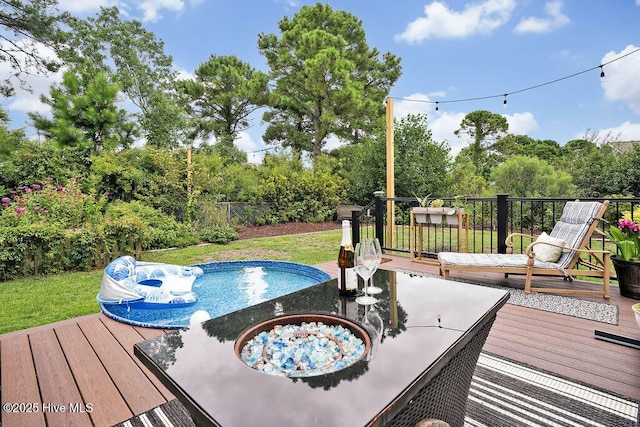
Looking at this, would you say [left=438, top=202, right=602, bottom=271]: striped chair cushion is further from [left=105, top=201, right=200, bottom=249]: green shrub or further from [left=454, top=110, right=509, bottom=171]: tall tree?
[left=454, top=110, right=509, bottom=171]: tall tree

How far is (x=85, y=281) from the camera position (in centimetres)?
450

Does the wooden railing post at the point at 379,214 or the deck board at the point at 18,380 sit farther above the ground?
the wooden railing post at the point at 379,214

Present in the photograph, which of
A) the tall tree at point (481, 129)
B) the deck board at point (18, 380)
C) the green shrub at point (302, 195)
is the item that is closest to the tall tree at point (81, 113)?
the green shrub at point (302, 195)

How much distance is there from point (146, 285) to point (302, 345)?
385 cm

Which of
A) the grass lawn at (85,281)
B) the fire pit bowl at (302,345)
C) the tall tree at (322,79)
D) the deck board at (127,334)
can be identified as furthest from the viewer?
the tall tree at (322,79)

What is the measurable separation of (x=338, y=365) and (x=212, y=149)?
1402cm

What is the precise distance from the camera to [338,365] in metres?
0.96

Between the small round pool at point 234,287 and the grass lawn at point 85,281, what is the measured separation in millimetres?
391

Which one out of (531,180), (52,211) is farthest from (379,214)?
(531,180)

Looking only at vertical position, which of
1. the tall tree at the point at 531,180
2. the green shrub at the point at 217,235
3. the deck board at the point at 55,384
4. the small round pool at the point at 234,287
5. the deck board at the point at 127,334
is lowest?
the small round pool at the point at 234,287

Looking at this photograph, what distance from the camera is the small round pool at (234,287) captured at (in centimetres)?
376

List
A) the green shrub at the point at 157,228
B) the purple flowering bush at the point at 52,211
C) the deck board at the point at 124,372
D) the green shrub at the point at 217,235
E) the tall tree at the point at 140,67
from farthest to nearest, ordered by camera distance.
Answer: the tall tree at the point at 140,67, the green shrub at the point at 217,235, the green shrub at the point at 157,228, the purple flowering bush at the point at 52,211, the deck board at the point at 124,372

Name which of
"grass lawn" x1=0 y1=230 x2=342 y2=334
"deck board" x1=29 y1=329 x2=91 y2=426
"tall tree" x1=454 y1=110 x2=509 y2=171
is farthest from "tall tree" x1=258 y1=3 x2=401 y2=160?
"deck board" x1=29 y1=329 x2=91 y2=426

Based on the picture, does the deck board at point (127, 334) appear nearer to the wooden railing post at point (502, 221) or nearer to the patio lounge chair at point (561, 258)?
the patio lounge chair at point (561, 258)
